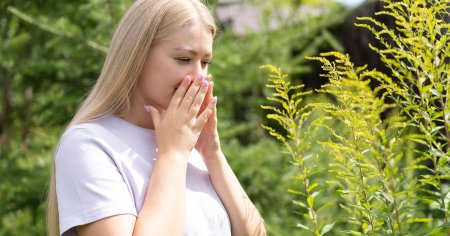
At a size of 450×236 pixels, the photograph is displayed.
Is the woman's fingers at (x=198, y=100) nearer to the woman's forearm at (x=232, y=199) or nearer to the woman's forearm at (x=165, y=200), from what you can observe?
the woman's forearm at (x=165, y=200)

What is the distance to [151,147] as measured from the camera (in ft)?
6.89

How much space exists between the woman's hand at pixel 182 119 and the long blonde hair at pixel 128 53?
123mm

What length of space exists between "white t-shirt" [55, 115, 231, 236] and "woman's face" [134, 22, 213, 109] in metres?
0.15

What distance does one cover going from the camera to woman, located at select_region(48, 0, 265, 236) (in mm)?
1832

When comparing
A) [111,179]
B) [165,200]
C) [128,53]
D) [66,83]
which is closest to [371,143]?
[165,200]

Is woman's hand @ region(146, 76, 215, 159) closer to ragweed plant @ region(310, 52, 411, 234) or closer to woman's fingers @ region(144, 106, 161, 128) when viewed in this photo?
woman's fingers @ region(144, 106, 161, 128)

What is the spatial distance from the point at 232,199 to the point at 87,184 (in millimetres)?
527

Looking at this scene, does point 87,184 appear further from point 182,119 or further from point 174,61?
point 174,61

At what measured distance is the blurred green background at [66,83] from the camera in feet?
15.2

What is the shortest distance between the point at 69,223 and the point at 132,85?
0.49 metres

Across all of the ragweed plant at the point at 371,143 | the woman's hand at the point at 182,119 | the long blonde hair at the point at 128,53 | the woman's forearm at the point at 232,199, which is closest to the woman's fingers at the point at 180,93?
the woman's hand at the point at 182,119

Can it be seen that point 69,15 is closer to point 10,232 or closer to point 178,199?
point 10,232

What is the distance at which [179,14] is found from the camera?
2.10 metres

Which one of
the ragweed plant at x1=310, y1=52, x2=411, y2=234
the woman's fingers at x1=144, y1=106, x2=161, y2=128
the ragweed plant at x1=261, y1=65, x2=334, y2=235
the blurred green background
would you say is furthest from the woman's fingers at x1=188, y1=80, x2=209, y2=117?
the blurred green background
